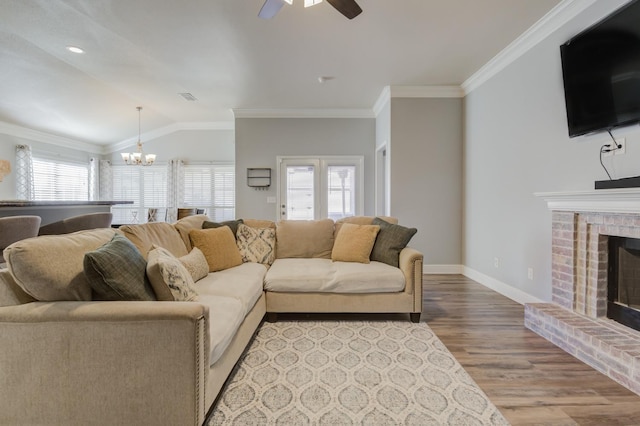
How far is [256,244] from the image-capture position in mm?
3295

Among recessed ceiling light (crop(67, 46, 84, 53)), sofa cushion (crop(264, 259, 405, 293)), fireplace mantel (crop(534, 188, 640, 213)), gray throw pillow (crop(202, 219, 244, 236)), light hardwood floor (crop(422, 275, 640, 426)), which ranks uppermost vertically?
recessed ceiling light (crop(67, 46, 84, 53))

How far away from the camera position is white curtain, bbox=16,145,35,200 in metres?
5.77

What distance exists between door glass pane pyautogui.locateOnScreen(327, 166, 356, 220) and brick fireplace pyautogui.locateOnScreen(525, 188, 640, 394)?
3.47m

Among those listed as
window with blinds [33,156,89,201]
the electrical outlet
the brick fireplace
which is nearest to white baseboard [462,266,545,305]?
the brick fireplace

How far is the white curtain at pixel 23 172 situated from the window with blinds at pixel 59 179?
0.92 ft

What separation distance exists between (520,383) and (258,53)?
389 centimetres

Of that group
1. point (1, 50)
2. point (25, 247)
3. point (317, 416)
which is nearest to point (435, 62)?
point (317, 416)

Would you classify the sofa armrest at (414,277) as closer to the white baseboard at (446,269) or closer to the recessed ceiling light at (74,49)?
the white baseboard at (446,269)

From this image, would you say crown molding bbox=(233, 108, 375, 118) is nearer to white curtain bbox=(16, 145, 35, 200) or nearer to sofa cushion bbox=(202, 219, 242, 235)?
sofa cushion bbox=(202, 219, 242, 235)

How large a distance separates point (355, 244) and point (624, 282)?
6.94 ft

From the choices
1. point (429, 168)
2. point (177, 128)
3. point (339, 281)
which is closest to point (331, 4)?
point (339, 281)

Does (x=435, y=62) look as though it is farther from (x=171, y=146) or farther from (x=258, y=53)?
(x=171, y=146)

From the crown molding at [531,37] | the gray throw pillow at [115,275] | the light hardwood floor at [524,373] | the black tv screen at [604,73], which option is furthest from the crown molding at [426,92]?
the gray throw pillow at [115,275]

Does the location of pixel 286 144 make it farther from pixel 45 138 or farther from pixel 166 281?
pixel 45 138
